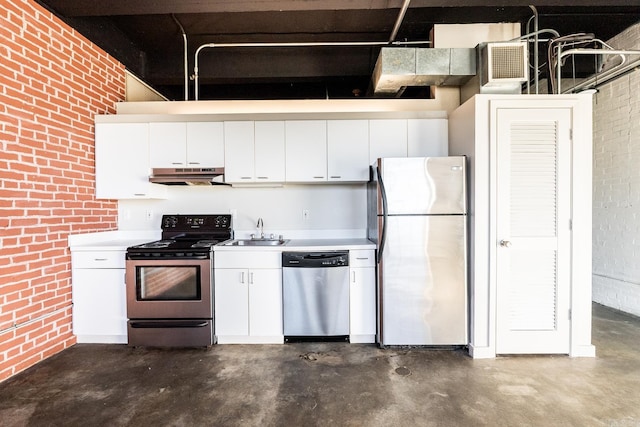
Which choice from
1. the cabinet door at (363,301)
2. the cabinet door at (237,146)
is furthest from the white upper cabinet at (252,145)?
the cabinet door at (363,301)

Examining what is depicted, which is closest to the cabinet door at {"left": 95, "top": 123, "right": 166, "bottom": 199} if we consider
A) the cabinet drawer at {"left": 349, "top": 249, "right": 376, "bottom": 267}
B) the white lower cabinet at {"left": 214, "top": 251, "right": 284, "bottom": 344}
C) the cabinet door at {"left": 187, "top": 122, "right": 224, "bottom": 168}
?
the cabinet door at {"left": 187, "top": 122, "right": 224, "bottom": 168}

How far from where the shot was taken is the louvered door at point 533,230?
2.72m

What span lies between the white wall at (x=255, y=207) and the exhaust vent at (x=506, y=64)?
1729 mm

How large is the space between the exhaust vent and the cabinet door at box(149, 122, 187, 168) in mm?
3114

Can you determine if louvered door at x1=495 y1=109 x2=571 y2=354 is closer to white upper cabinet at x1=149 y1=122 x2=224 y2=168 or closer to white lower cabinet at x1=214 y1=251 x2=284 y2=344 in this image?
white lower cabinet at x1=214 y1=251 x2=284 y2=344

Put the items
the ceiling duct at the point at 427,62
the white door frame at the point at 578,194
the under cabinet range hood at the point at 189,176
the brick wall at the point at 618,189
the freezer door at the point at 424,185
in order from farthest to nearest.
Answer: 1. the brick wall at the point at 618,189
2. the under cabinet range hood at the point at 189,176
3. the ceiling duct at the point at 427,62
4. the freezer door at the point at 424,185
5. the white door frame at the point at 578,194

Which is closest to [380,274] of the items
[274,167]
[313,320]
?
[313,320]

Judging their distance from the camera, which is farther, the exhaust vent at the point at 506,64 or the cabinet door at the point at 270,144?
the cabinet door at the point at 270,144

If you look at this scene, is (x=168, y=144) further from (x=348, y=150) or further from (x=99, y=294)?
(x=348, y=150)

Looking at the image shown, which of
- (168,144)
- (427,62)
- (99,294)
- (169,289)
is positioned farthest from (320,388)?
(427,62)

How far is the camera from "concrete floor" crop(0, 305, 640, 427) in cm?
198

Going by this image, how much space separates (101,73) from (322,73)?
100 inches

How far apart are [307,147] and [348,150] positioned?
1.46ft

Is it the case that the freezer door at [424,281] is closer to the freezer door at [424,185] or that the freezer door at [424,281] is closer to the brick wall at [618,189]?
the freezer door at [424,185]
